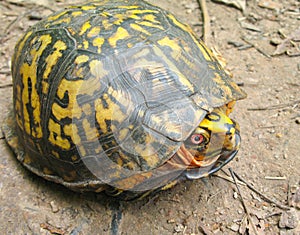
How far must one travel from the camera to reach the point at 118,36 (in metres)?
2.71

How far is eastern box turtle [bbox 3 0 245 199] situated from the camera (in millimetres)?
2525

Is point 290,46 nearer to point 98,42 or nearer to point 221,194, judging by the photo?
point 221,194

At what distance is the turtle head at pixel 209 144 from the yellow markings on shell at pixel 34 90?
1013 mm

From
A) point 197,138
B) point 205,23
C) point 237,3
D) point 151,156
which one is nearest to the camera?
point 151,156

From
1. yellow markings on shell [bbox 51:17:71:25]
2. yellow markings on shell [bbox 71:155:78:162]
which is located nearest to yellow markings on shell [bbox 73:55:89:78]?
yellow markings on shell [bbox 51:17:71:25]

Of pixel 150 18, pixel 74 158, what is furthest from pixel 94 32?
pixel 74 158

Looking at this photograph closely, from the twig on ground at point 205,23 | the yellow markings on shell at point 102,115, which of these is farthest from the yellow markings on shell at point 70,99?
the twig on ground at point 205,23

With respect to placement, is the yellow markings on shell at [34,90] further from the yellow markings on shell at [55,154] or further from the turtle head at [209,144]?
the turtle head at [209,144]

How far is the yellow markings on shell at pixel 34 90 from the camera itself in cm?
292

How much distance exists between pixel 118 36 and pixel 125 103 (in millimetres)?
476

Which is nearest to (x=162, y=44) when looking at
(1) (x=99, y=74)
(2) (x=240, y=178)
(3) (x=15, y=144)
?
(1) (x=99, y=74)

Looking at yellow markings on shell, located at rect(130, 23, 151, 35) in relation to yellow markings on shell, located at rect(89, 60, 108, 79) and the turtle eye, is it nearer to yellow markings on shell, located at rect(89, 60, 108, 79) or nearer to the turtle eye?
yellow markings on shell, located at rect(89, 60, 108, 79)

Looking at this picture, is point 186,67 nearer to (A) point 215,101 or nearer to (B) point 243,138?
(A) point 215,101

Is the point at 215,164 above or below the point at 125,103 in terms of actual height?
below
